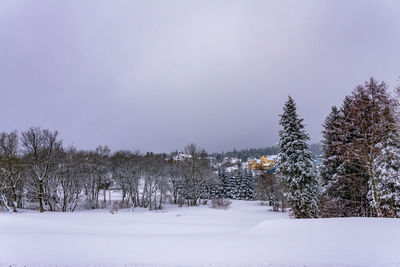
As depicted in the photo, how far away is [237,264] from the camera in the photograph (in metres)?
7.81

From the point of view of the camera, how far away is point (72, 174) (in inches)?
1205

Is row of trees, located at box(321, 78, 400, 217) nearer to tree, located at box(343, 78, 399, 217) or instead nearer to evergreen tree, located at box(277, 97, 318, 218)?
tree, located at box(343, 78, 399, 217)

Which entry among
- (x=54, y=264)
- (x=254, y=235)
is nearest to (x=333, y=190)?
(x=254, y=235)

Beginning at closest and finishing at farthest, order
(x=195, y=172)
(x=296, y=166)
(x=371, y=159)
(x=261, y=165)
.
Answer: (x=371, y=159) → (x=296, y=166) → (x=195, y=172) → (x=261, y=165)

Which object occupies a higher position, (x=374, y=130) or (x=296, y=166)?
(x=374, y=130)

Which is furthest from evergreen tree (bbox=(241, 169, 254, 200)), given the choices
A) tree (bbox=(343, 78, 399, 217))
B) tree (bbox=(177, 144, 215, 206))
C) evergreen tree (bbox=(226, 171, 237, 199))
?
tree (bbox=(343, 78, 399, 217))

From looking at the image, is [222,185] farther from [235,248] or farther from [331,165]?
[235,248]

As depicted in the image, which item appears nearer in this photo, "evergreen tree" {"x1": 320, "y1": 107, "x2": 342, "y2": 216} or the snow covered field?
the snow covered field

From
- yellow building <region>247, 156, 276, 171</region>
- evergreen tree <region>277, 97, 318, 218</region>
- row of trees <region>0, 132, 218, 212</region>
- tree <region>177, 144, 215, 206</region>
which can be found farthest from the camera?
yellow building <region>247, 156, 276, 171</region>

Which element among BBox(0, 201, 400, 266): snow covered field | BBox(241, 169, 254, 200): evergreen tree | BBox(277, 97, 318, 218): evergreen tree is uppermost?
BBox(277, 97, 318, 218): evergreen tree

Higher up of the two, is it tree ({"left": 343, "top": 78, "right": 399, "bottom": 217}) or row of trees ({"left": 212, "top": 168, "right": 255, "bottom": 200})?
tree ({"left": 343, "top": 78, "right": 399, "bottom": 217})

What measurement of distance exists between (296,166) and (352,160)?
5.10 metres

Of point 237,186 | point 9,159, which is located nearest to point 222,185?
point 237,186

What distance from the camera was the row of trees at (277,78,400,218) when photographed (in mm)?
13688
